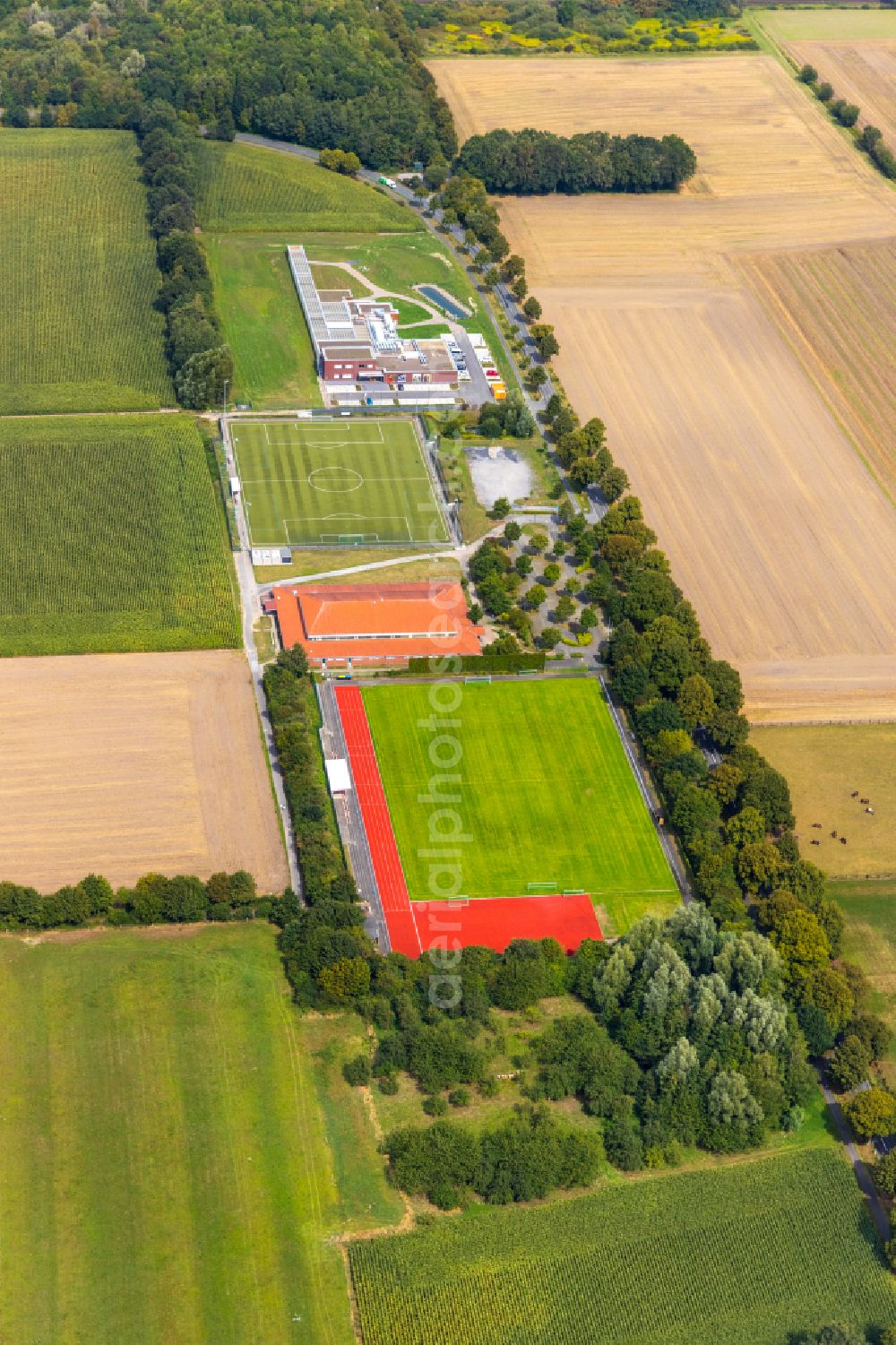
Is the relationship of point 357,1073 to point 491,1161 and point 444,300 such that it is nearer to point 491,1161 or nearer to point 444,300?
point 491,1161

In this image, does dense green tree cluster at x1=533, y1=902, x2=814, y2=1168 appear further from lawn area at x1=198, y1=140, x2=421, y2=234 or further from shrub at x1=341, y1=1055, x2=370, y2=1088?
lawn area at x1=198, y1=140, x2=421, y2=234

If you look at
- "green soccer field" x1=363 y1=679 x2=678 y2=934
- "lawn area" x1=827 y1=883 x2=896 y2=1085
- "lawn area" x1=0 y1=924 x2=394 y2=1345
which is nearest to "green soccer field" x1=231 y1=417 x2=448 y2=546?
"green soccer field" x1=363 y1=679 x2=678 y2=934

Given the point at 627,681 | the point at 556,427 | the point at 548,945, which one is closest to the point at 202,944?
the point at 548,945

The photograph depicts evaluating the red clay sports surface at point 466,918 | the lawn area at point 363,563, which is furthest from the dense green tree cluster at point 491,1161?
the lawn area at point 363,563

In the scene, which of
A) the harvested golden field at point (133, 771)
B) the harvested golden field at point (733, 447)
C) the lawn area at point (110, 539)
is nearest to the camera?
the harvested golden field at point (133, 771)

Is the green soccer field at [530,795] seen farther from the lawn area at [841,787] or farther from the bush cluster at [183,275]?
→ the bush cluster at [183,275]

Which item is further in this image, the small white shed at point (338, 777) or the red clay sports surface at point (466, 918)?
the small white shed at point (338, 777)

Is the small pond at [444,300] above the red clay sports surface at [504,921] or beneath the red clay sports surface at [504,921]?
beneath
